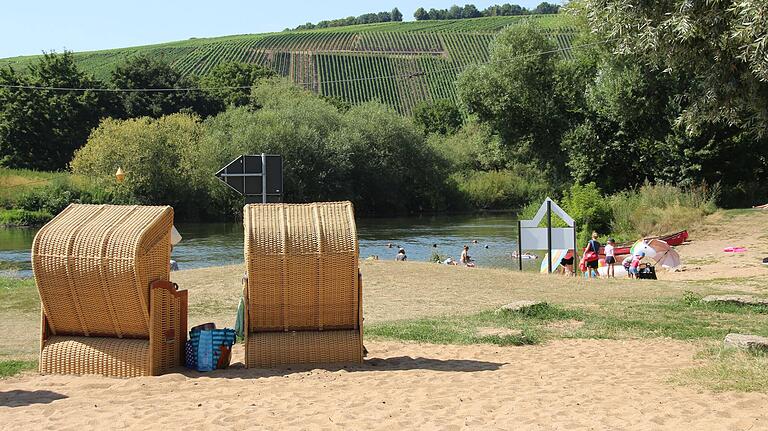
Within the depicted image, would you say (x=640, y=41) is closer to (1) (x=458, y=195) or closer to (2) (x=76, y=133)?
(1) (x=458, y=195)

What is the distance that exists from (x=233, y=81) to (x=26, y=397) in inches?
3456

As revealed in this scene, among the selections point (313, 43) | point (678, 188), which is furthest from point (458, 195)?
point (313, 43)

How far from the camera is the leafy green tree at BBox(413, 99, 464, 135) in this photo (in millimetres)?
100438

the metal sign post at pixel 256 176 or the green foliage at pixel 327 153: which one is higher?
the green foliage at pixel 327 153

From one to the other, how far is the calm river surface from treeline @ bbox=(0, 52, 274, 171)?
21846 millimetres

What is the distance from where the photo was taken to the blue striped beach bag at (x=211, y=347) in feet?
32.8

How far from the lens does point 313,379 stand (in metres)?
9.34

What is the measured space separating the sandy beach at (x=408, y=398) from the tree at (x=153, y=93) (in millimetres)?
72565

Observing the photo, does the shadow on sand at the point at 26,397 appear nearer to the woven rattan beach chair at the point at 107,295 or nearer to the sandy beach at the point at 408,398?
the sandy beach at the point at 408,398

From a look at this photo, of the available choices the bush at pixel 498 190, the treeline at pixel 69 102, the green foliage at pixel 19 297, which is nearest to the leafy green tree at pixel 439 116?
the treeline at pixel 69 102

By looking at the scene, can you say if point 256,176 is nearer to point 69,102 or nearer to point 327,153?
point 327,153

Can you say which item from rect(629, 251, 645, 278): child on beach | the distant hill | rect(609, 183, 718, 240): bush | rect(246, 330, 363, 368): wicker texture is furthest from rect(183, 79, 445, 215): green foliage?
rect(246, 330, 363, 368): wicker texture

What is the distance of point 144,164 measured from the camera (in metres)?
60.1

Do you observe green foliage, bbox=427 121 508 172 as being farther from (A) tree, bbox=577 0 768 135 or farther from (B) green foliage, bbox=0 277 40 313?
(A) tree, bbox=577 0 768 135
